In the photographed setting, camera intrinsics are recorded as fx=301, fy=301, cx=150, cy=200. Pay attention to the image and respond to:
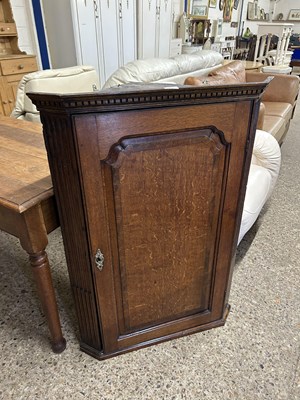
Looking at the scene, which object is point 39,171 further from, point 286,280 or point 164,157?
point 286,280

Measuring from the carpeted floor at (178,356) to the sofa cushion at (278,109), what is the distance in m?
1.71

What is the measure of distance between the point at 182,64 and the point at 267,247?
66.5 inches

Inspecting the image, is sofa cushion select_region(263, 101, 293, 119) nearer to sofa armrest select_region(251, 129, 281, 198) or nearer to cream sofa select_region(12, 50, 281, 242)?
cream sofa select_region(12, 50, 281, 242)

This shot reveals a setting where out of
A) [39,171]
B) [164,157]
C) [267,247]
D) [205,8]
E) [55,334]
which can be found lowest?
[267,247]

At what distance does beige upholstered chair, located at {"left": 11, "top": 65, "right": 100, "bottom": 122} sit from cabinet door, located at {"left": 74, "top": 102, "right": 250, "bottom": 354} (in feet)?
3.95

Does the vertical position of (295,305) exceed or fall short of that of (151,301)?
it falls short

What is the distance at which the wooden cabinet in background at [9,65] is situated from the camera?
2967 mm

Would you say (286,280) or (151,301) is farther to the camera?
(286,280)

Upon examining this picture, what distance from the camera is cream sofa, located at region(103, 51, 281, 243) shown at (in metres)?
1.50

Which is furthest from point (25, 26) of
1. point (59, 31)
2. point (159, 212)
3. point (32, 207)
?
point (159, 212)

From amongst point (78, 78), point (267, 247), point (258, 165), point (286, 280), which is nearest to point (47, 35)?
point (78, 78)

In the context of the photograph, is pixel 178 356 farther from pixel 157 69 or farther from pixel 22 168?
pixel 157 69

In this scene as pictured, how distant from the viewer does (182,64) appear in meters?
2.56

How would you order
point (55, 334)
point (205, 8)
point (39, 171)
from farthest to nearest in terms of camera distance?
point (205, 8) < point (55, 334) < point (39, 171)
